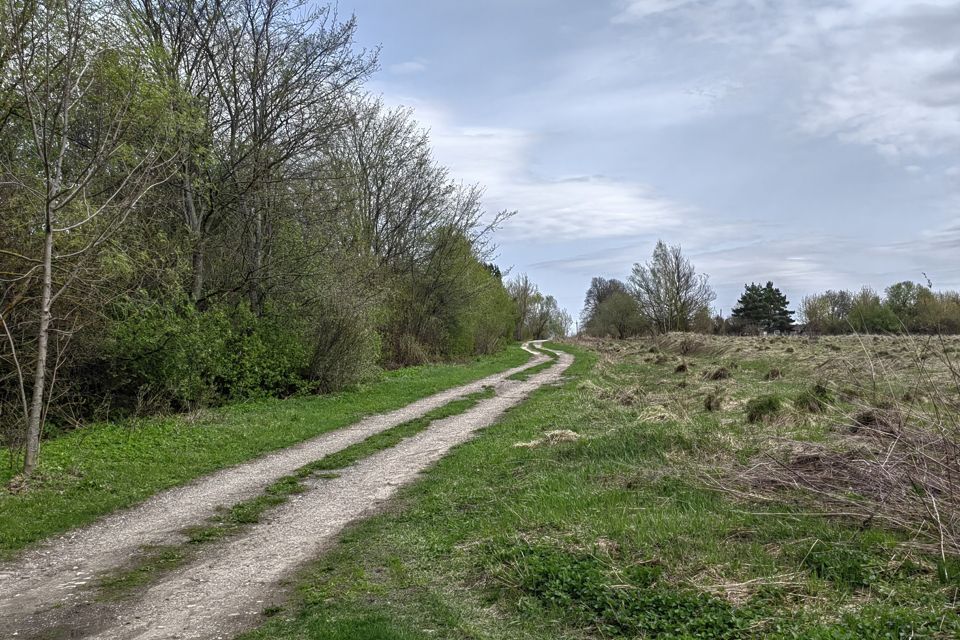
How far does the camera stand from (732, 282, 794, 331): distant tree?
237 ft

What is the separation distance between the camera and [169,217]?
655 inches

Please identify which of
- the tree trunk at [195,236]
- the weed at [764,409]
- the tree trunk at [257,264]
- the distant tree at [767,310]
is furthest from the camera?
the distant tree at [767,310]

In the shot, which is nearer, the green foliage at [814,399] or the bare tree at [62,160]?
the bare tree at [62,160]

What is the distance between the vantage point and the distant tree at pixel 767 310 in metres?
72.4

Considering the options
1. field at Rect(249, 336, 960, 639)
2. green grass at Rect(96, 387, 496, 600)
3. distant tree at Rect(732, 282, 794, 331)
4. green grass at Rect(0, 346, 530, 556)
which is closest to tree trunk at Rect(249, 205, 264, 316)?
green grass at Rect(0, 346, 530, 556)

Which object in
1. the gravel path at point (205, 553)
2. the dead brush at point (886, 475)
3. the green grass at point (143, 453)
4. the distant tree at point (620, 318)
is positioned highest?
the distant tree at point (620, 318)

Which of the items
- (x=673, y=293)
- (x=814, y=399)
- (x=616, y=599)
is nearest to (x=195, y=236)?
(x=814, y=399)

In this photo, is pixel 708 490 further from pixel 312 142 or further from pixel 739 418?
pixel 312 142

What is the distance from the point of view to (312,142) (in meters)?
19.1

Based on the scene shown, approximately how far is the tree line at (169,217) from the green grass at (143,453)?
74 cm

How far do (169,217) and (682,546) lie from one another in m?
16.0

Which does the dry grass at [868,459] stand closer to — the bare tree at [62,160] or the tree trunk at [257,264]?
the bare tree at [62,160]

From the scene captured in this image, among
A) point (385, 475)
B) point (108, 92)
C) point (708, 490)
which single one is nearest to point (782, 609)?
point (708, 490)

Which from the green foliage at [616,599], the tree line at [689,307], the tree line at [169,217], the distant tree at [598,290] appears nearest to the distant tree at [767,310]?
the tree line at [689,307]
